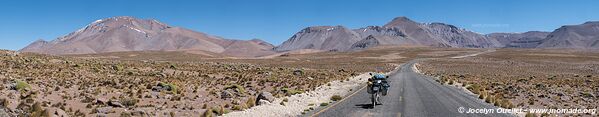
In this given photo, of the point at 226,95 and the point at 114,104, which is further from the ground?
the point at 114,104

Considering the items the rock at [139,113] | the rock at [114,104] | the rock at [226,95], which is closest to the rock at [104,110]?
the rock at [114,104]

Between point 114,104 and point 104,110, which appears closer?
point 104,110

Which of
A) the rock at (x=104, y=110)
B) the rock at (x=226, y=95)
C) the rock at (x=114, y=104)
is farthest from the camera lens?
the rock at (x=226, y=95)

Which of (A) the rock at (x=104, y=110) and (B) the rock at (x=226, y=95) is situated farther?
(B) the rock at (x=226, y=95)

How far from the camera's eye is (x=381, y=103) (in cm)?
2581

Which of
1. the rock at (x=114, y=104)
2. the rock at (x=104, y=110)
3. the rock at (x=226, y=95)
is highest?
the rock at (x=114, y=104)

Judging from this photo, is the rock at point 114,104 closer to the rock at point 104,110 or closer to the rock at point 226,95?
the rock at point 104,110

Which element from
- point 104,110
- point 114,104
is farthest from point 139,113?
point 114,104

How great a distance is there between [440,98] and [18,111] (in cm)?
2142

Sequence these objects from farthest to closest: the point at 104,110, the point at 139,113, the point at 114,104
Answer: the point at 114,104 < the point at 104,110 < the point at 139,113

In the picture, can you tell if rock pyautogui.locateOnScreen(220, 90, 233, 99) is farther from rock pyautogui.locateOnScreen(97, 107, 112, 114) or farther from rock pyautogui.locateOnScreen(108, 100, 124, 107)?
rock pyautogui.locateOnScreen(97, 107, 112, 114)

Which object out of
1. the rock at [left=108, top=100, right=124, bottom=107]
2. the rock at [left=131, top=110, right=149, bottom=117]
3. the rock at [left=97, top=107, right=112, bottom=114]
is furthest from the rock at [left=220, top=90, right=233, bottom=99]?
the rock at [left=131, top=110, right=149, bottom=117]

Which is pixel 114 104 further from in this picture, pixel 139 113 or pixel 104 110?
pixel 139 113

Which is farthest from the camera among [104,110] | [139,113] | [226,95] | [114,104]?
[226,95]
